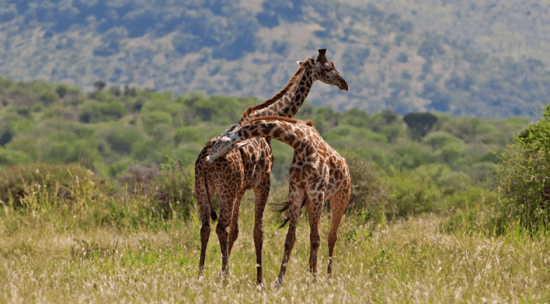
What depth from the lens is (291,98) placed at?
6.50 m

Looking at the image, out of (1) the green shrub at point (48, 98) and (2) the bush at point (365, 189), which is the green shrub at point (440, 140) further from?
(1) the green shrub at point (48, 98)

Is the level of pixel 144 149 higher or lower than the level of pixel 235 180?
lower

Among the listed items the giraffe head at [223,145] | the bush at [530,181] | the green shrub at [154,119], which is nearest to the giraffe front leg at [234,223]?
the giraffe head at [223,145]

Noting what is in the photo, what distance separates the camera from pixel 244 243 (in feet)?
26.3

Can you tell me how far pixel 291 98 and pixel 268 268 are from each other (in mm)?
2333

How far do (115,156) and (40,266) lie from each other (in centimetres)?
9813

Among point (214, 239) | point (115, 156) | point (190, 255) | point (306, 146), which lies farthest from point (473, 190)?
point (115, 156)

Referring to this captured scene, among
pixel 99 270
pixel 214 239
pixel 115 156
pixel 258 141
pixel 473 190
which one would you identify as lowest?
pixel 115 156

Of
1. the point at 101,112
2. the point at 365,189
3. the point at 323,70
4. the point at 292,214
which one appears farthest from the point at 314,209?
the point at 101,112

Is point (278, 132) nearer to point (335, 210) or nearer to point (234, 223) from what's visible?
point (335, 210)

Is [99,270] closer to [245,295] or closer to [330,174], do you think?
[245,295]

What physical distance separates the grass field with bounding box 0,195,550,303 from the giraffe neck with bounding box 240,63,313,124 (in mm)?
1910

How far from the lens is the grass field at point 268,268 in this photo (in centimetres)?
508

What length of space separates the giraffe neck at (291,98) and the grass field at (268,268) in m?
1.91
